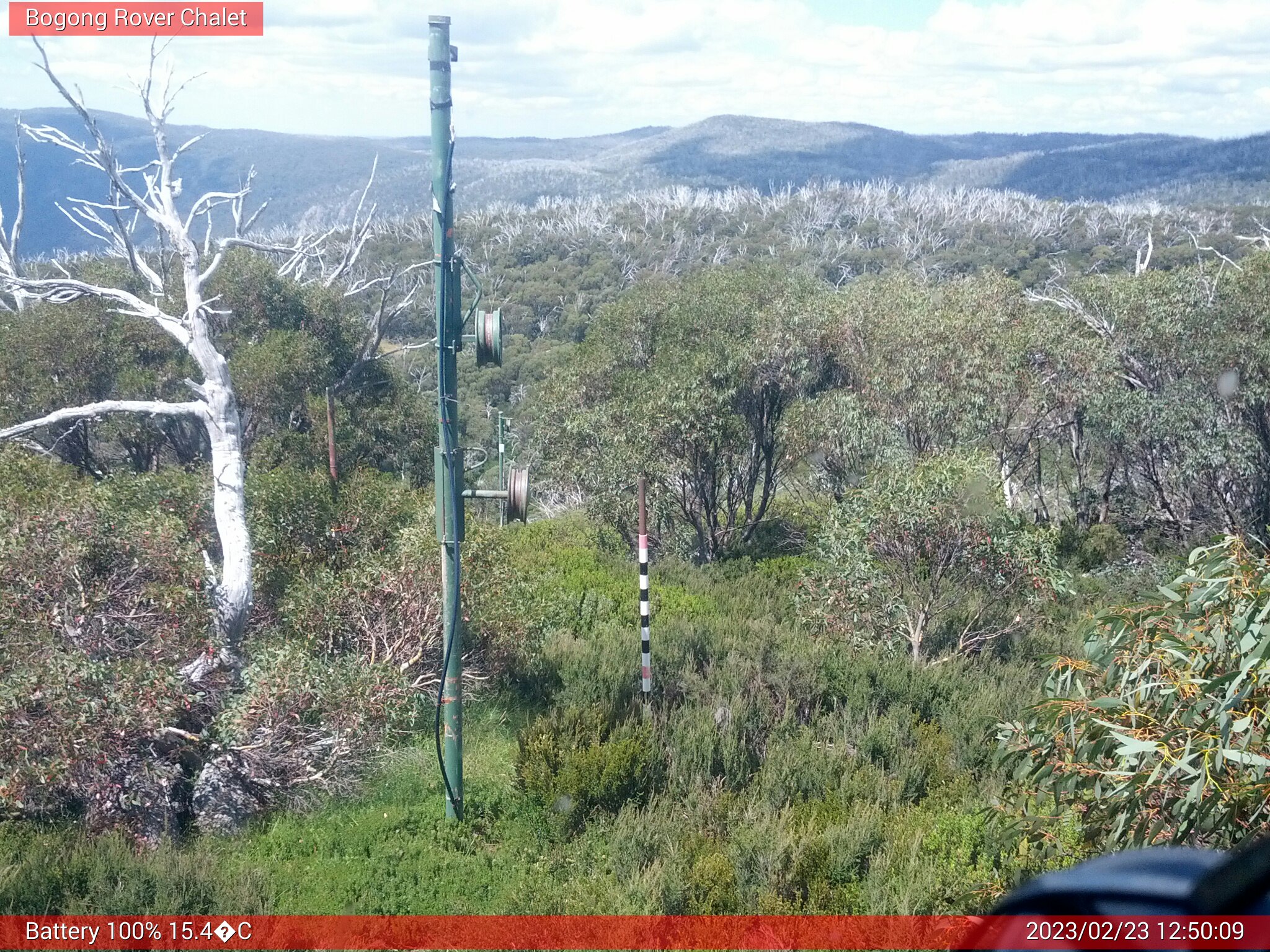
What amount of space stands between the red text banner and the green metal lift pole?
1.24 metres

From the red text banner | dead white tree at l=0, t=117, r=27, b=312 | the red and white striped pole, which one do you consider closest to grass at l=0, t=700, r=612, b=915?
the red text banner

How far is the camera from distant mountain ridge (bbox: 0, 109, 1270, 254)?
11556cm

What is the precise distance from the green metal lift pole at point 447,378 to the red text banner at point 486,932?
1.24 metres

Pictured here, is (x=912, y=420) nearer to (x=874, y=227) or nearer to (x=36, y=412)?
(x=36, y=412)

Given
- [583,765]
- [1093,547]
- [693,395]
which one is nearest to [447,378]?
[583,765]

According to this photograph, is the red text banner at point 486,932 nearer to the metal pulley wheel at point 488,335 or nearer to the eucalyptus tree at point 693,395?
the metal pulley wheel at point 488,335

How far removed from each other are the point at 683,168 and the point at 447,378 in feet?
565

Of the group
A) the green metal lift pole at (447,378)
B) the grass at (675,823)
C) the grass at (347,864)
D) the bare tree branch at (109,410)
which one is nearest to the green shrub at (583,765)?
the grass at (675,823)

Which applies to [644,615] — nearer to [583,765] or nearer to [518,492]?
[583,765]

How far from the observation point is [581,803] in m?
7.44

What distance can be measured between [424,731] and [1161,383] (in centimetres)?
1384

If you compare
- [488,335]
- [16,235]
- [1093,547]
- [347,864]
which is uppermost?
[16,235]

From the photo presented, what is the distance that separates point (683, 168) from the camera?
561ft

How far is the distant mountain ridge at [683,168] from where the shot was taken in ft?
379
